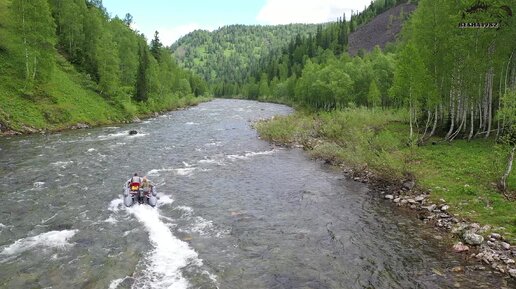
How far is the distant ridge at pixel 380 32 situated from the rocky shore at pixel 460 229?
15304 centimetres

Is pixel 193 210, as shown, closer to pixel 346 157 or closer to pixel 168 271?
pixel 168 271

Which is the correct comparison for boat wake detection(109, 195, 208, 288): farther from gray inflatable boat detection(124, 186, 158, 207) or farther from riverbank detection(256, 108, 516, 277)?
riverbank detection(256, 108, 516, 277)

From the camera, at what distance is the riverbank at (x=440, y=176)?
2006 cm

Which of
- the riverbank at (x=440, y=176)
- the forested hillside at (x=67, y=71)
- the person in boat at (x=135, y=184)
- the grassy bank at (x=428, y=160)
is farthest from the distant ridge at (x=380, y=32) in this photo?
the person in boat at (x=135, y=184)

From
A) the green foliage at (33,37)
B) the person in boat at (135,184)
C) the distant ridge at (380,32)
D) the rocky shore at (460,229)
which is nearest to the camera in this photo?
the rocky shore at (460,229)

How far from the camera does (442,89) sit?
39.7 m

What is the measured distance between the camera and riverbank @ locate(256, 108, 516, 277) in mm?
20062

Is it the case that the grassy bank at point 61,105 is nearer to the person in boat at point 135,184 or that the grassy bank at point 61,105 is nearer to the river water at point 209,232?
the river water at point 209,232

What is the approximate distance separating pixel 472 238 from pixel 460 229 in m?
1.25

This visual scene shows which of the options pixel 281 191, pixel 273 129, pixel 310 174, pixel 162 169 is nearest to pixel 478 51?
pixel 310 174

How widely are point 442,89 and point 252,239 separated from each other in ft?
96.0

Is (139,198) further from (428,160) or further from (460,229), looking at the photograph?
(428,160)

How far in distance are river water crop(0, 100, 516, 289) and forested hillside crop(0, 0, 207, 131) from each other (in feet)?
62.1

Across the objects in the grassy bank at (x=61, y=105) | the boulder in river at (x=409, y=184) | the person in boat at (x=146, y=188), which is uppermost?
the grassy bank at (x=61, y=105)
